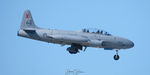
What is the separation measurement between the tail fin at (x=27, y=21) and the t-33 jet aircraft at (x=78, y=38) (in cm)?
78

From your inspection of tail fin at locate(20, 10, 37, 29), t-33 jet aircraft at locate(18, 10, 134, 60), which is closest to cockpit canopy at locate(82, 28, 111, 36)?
t-33 jet aircraft at locate(18, 10, 134, 60)

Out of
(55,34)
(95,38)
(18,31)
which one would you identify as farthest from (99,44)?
(18,31)

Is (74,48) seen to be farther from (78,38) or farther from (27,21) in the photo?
(27,21)

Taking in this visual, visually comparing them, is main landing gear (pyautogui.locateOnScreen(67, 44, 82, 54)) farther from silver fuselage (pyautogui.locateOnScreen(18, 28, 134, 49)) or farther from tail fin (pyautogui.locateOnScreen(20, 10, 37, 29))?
tail fin (pyautogui.locateOnScreen(20, 10, 37, 29))

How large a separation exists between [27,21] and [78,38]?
28.9ft

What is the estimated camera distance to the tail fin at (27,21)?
233 ft

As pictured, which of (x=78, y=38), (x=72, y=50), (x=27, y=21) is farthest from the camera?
(x=27, y=21)

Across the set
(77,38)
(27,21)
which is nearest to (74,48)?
(77,38)

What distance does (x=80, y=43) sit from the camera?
68625 mm

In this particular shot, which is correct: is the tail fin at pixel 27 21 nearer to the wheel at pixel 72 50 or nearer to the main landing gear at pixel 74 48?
the wheel at pixel 72 50

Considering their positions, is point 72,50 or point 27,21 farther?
point 27,21

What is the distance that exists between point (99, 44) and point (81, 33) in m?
3.07

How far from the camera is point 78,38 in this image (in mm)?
67438

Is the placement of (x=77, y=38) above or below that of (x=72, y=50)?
above
